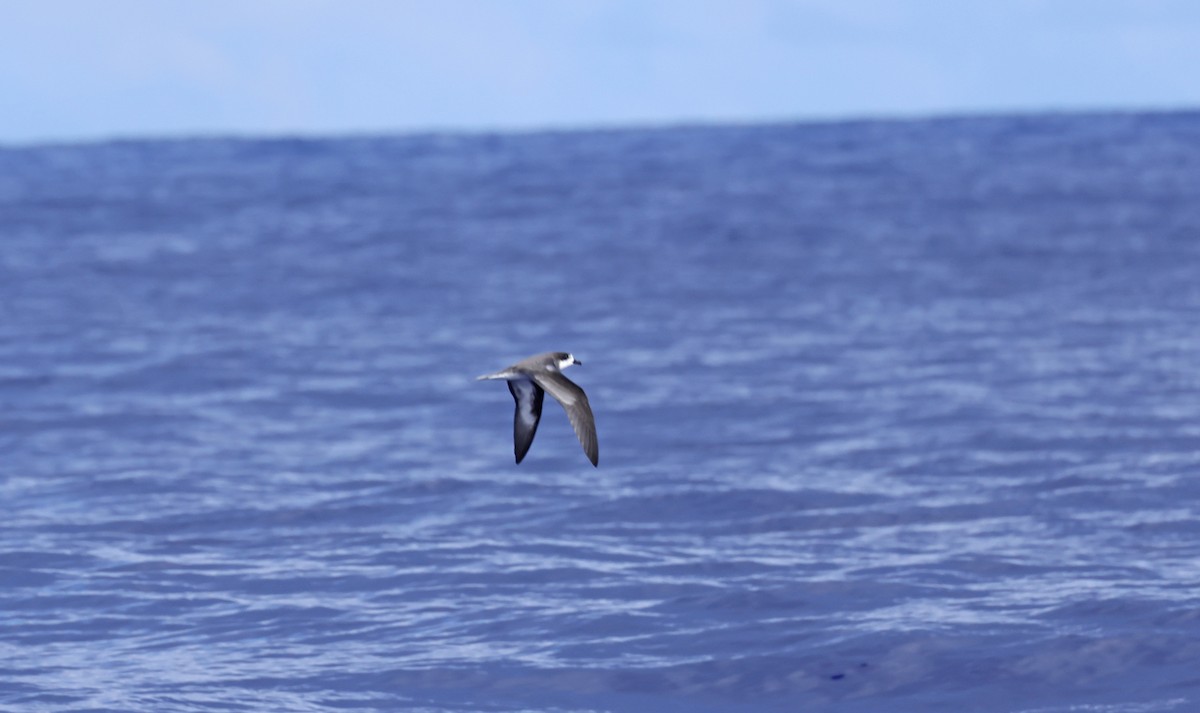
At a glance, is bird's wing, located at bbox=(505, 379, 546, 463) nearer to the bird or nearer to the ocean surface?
the bird

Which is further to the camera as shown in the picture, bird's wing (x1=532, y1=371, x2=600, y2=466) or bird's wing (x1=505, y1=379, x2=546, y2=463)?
bird's wing (x1=505, y1=379, x2=546, y2=463)

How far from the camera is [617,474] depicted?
51.5 ft

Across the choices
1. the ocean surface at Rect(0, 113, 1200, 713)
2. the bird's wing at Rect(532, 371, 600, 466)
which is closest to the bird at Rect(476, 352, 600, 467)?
the bird's wing at Rect(532, 371, 600, 466)

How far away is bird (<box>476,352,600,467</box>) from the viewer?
9.31 meters

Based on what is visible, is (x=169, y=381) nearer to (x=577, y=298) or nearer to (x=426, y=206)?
(x=577, y=298)

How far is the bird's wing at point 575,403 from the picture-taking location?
9289 millimetres

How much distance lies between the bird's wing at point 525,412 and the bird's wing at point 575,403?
0.62 meters

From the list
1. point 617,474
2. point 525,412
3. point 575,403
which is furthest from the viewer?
point 617,474

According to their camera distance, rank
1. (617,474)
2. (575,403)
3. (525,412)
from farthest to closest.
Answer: (617,474) → (525,412) → (575,403)

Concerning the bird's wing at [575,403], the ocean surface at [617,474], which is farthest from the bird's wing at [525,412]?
the ocean surface at [617,474]

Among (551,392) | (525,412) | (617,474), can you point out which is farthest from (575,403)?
(617,474)

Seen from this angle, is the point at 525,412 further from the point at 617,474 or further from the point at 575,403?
the point at 617,474

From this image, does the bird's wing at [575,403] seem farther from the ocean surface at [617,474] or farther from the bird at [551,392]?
the ocean surface at [617,474]

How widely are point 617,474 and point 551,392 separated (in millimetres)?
6303
